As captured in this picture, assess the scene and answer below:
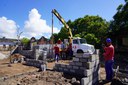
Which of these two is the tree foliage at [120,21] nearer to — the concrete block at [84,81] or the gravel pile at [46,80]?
the gravel pile at [46,80]

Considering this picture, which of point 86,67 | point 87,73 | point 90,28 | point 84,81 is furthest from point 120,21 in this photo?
point 84,81

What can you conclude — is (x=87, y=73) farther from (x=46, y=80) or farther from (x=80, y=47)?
(x=80, y=47)

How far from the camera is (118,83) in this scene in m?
7.25

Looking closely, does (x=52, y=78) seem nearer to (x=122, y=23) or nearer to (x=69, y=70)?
(x=69, y=70)

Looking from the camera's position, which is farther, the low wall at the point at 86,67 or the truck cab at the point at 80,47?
the truck cab at the point at 80,47

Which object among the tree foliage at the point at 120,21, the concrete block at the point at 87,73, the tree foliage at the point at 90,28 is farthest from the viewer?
the tree foliage at the point at 90,28

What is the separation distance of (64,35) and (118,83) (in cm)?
3400

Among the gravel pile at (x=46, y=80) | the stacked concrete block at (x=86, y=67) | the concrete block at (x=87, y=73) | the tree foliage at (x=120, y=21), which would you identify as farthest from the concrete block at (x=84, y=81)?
the tree foliage at (x=120, y=21)

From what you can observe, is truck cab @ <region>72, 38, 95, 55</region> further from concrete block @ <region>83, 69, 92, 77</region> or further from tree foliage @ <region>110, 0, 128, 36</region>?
concrete block @ <region>83, 69, 92, 77</region>

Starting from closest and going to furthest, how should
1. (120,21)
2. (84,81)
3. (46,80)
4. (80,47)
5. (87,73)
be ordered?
1. (84,81)
2. (87,73)
3. (46,80)
4. (80,47)
5. (120,21)

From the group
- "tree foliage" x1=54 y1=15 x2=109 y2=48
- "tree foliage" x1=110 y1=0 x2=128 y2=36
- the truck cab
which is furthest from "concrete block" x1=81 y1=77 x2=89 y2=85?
"tree foliage" x1=54 y1=15 x2=109 y2=48

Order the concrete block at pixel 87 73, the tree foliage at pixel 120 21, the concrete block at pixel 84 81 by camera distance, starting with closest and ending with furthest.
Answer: the concrete block at pixel 84 81
the concrete block at pixel 87 73
the tree foliage at pixel 120 21

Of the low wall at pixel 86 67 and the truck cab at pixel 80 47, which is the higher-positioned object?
the truck cab at pixel 80 47

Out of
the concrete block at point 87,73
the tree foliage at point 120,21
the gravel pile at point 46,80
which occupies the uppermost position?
the tree foliage at point 120,21
